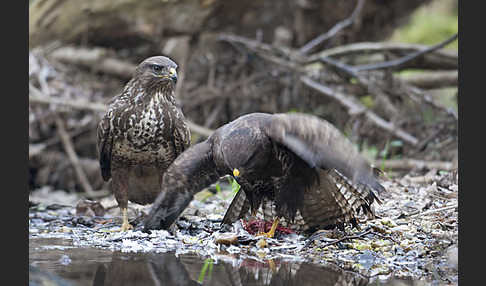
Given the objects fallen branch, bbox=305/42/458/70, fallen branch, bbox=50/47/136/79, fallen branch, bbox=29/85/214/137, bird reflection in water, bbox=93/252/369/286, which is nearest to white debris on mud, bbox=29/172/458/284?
bird reflection in water, bbox=93/252/369/286

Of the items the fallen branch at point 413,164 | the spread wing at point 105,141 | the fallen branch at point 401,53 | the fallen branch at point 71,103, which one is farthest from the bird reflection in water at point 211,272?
the fallen branch at point 401,53

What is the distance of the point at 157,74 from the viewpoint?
5270 millimetres

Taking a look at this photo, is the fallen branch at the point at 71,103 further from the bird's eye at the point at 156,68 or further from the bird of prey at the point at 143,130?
the bird's eye at the point at 156,68

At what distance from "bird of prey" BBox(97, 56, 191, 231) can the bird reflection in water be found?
1325 millimetres

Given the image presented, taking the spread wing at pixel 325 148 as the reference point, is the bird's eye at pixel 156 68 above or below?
above

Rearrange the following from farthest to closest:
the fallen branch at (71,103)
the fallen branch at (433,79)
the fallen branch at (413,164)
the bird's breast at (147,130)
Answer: the fallen branch at (433,79) < the fallen branch at (71,103) < the fallen branch at (413,164) < the bird's breast at (147,130)

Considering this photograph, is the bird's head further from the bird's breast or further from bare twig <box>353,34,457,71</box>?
bare twig <box>353,34,457,71</box>

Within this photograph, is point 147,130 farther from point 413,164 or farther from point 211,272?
point 413,164

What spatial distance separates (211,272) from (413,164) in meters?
4.45

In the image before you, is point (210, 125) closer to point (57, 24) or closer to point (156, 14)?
point (156, 14)

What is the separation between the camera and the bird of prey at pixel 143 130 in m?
5.11

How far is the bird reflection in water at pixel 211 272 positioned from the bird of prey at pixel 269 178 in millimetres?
573

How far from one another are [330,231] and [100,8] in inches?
220

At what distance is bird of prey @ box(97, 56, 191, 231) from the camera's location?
5.11 meters
